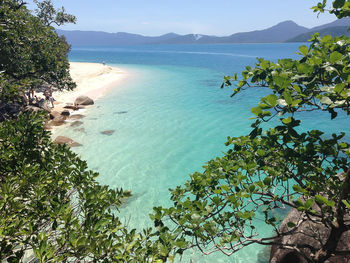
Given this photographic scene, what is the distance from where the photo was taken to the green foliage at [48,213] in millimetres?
2631

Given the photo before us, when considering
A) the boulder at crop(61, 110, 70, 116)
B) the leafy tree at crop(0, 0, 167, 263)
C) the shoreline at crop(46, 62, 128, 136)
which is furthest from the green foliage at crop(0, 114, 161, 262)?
the boulder at crop(61, 110, 70, 116)

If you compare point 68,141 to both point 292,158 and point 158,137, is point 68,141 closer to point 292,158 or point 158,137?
point 158,137

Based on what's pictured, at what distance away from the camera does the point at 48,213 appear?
10.5 feet

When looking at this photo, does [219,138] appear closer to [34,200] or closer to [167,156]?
[167,156]

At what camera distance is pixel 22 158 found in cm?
391

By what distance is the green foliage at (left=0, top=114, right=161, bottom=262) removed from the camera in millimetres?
2631

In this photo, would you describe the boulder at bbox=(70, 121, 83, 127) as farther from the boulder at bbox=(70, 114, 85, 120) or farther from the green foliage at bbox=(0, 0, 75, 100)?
the green foliage at bbox=(0, 0, 75, 100)

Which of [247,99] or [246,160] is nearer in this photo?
[246,160]

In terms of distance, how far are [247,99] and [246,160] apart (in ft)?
90.1

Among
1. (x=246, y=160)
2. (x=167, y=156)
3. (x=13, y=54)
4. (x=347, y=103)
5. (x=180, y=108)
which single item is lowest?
(x=167, y=156)

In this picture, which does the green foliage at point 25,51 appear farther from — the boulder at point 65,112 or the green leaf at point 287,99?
the boulder at point 65,112

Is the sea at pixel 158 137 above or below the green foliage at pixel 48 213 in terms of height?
below

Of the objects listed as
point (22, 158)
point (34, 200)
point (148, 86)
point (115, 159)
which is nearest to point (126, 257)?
point (34, 200)

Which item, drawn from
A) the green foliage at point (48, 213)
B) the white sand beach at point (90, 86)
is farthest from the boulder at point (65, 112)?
the green foliage at point (48, 213)
